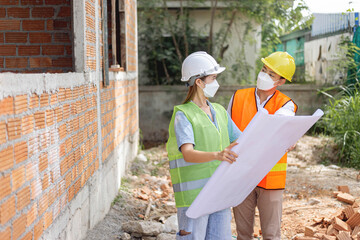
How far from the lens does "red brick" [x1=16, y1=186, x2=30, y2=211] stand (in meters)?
2.45

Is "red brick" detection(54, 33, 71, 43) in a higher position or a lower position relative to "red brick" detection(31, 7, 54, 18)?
lower

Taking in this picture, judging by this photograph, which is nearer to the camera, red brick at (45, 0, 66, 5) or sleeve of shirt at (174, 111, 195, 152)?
sleeve of shirt at (174, 111, 195, 152)

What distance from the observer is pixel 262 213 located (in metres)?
3.70

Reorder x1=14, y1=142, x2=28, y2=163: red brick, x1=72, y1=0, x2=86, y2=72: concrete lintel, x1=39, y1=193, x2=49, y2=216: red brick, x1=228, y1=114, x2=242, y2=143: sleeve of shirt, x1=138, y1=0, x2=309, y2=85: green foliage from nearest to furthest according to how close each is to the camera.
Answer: x1=14, y1=142, x2=28, y2=163: red brick < x1=39, y1=193, x2=49, y2=216: red brick < x1=228, y1=114, x2=242, y2=143: sleeve of shirt < x1=72, y1=0, x2=86, y2=72: concrete lintel < x1=138, y1=0, x2=309, y2=85: green foliage

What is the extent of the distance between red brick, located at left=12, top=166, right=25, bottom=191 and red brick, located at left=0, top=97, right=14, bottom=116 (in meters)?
0.32

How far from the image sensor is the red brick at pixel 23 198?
2449 mm

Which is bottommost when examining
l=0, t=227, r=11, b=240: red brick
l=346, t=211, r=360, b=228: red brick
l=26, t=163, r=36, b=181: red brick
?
l=346, t=211, r=360, b=228: red brick

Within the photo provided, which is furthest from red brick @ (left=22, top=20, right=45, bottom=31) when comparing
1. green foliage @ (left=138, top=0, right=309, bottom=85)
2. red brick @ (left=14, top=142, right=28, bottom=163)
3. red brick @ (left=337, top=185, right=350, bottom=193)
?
green foliage @ (left=138, top=0, right=309, bottom=85)

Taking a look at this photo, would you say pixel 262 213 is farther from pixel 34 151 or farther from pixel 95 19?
pixel 95 19

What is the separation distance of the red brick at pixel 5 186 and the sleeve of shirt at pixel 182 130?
105cm

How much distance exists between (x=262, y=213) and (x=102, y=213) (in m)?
2.11

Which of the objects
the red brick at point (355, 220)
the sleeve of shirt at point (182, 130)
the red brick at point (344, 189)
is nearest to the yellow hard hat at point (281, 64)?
the sleeve of shirt at point (182, 130)

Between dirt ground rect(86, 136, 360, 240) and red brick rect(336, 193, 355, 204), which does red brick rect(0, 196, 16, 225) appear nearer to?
dirt ground rect(86, 136, 360, 240)

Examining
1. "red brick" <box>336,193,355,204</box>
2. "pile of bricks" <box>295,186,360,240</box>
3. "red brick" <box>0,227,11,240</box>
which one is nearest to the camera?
"red brick" <box>0,227,11,240</box>
